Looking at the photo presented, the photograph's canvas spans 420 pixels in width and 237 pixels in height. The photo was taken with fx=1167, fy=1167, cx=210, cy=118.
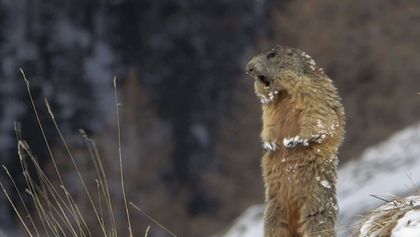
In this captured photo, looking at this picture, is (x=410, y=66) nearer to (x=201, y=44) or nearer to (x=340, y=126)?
(x=201, y=44)

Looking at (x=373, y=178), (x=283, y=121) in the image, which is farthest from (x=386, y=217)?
(x=373, y=178)

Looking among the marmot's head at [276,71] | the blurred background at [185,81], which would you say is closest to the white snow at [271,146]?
the marmot's head at [276,71]

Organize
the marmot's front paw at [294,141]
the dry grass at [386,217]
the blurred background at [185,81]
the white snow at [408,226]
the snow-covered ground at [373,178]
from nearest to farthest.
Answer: the white snow at [408,226] < the dry grass at [386,217] < the marmot's front paw at [294,141] < the snow-covered ground at [373,178] < the blurred background at [185,81]

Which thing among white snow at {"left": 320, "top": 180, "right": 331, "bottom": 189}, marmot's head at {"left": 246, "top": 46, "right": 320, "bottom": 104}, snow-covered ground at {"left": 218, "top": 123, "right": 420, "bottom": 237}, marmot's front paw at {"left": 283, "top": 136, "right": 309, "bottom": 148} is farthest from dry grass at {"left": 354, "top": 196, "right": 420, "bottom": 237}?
snow-covered ground at {"left": 218, "top": 123, "right": 420, "bottom": 237}

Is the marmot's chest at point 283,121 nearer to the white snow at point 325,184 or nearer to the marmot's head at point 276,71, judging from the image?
the marmot's head at point 276,71

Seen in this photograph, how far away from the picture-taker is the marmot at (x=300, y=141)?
4.61 metres

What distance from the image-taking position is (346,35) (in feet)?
68.3

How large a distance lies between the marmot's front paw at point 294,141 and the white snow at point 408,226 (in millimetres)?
479

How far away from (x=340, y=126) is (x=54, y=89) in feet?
49.5

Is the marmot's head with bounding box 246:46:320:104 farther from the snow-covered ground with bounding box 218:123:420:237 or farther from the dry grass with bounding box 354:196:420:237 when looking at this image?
the snow-covered ground with bounding box 218:123:420:237

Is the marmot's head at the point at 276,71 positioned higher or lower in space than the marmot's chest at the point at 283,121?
higher

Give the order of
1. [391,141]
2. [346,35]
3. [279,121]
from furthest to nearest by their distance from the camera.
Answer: [346,35]
[391,141]
[279,121]

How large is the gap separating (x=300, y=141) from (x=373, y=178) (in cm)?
787

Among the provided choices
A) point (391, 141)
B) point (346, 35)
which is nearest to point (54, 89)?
point (346, 35)
